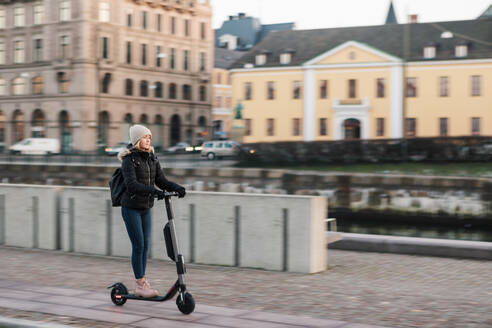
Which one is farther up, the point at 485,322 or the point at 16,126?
the point at 16,126

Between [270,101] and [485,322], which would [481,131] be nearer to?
[270,101]

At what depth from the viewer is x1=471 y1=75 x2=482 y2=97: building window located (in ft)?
201

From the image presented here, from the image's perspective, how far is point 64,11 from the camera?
7106cm

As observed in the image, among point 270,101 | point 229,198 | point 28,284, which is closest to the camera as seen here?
point 28,284

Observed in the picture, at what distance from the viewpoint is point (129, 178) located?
7012mm

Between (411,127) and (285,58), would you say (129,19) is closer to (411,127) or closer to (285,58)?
(285,58)

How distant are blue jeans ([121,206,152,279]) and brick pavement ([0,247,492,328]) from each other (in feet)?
1.35

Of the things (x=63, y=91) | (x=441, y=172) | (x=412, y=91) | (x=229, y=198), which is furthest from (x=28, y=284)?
(x=63, y=91)

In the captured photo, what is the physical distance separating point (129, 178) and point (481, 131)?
5836cm

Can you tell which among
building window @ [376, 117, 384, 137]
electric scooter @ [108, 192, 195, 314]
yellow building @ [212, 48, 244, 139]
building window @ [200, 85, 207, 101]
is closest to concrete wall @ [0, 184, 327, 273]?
electric scooter @ [108, 192, 195, 314]

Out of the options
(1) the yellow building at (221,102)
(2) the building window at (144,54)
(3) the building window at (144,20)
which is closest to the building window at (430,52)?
(2) the building window at (144,54)

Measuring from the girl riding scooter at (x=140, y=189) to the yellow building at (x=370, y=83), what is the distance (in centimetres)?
5609

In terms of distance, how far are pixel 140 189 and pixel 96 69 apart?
6523cm

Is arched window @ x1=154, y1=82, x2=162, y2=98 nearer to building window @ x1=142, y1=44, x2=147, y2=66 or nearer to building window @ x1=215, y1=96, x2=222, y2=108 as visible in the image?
building window @ x1=142, y1=44, x2=147, y2=66
